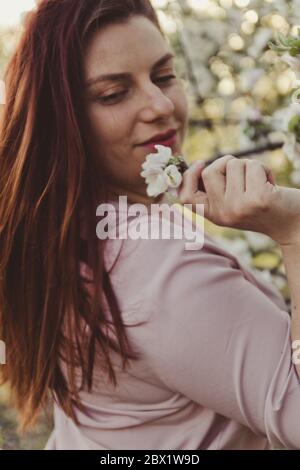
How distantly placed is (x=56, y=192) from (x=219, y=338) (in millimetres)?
398

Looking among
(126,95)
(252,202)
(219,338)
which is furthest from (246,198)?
(126,95)

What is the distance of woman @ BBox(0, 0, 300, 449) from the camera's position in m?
1.18

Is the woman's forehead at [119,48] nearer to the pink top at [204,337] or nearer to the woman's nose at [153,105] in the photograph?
the woman's nose at [153,105]

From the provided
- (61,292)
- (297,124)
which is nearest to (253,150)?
(297,124)

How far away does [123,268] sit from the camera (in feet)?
4.14

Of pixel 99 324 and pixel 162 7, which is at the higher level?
pixel 162 7

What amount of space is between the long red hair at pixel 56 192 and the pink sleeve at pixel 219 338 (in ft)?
0.27

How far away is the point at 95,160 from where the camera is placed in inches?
54.4

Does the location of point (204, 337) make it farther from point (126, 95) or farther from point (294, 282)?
point (126, 95)

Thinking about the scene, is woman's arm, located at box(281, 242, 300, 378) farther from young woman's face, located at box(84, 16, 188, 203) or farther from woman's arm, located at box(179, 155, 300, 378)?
young woman's face, located at box(84, 16, 188, 203)

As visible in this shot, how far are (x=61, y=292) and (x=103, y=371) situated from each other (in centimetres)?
16

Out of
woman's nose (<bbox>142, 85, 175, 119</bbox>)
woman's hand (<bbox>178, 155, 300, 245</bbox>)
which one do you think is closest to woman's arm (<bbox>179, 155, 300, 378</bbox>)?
woman's hand (<bbox>178, 155, 300, 245</bbox>)
